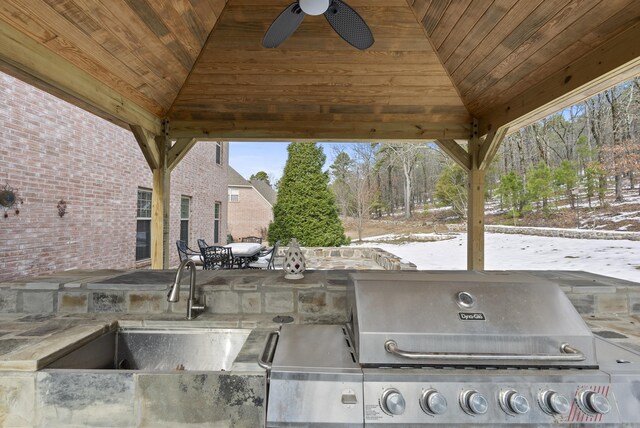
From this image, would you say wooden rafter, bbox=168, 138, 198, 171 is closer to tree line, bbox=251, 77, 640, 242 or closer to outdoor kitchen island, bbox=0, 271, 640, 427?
outdoor kitchen island, bbox=0, 271, 640, 427

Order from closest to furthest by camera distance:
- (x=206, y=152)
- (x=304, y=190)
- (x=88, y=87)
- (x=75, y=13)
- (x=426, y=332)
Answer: (x=426, y=332), (x=75, y=13), (x=88, y=87), (x=206, y=152), (x=304, y=190)

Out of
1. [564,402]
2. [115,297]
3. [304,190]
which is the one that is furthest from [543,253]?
[115,297]

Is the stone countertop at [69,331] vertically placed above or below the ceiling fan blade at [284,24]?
below

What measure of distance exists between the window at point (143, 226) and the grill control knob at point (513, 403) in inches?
255

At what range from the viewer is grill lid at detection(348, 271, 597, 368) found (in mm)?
1081

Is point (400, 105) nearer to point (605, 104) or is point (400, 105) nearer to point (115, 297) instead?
point (115, 297)

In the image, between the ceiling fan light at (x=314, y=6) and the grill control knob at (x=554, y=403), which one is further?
the ceiling fan light at (x=314, y=6)

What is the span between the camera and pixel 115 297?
164 centimetres

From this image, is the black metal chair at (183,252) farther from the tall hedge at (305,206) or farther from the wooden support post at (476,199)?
the wooden support post at (476,199)

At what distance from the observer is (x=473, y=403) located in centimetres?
98

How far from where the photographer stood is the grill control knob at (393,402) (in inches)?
38.5

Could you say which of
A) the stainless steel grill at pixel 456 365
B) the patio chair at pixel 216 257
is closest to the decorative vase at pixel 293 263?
the stainless steel grill at pixel 456 365

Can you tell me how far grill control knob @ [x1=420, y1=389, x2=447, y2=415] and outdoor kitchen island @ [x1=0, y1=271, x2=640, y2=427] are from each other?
1.67ft

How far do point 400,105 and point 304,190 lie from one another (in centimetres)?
716
